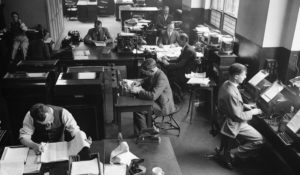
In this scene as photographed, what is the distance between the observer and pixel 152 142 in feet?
11.4

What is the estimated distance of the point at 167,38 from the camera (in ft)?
24.9

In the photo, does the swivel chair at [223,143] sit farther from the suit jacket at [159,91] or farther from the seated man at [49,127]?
the seated man at [49,127]

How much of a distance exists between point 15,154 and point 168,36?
5.11m

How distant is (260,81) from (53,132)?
10.1ft

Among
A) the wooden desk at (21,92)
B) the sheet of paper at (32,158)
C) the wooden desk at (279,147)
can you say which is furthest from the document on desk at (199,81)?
the sheet of paper at (32,158)

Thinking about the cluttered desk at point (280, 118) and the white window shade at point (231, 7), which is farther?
the white window shade at point (231, 7)

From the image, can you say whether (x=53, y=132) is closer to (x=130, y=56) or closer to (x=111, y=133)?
(x=111, y=133)

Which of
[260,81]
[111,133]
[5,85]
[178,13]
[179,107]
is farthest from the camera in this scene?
[178,13]

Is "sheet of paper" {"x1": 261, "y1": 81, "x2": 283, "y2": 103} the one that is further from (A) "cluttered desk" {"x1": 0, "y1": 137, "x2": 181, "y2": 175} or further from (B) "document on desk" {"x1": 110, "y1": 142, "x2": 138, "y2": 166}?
(B) "document on desk" {"x1": 110, "y1": 142, "x2": 138, "y2": 166}

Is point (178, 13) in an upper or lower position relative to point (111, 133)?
upper

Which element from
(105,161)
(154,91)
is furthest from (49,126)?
(154,91)

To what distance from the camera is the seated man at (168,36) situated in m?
7.52

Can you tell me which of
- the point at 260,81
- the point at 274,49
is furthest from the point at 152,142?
the point at 274,49

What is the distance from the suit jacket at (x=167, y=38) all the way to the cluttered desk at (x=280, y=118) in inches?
123
